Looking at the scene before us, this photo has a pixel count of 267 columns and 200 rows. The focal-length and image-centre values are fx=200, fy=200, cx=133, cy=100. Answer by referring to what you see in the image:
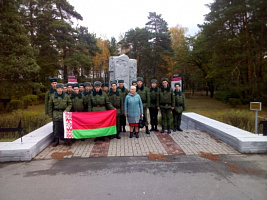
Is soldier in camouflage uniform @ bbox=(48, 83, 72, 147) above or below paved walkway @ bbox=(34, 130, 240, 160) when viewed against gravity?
above

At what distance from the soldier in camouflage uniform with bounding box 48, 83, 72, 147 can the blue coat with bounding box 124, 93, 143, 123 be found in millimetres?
1751

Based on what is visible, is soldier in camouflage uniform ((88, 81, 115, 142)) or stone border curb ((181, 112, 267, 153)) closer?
stone border curb ((181, 112, 267, 153))

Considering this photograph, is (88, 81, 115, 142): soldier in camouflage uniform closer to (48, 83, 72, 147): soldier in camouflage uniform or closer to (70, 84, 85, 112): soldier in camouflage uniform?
(70, 84, 85, 112): soldier in camouflage uniform

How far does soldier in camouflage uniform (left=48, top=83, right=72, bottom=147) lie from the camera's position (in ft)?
19.1

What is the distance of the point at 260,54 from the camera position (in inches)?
696

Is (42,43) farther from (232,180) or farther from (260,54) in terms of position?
(232,180)

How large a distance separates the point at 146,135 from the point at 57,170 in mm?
3344

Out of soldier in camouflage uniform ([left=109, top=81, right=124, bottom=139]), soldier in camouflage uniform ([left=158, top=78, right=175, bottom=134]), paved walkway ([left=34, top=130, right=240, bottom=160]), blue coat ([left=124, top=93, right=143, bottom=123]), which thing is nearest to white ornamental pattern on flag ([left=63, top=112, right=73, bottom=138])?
paved walkway ([left=34, top=130, right=240, bottom=160])

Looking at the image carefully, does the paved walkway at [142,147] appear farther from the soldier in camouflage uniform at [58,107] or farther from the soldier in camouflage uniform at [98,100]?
the soldier in camouflage uniform at [98,100]

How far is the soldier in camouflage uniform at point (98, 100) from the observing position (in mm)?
6139

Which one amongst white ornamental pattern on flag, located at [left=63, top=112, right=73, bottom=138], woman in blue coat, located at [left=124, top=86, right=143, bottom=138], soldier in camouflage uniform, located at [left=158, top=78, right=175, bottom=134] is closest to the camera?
white ornamental pattern on flag, located at [left=63, top=112, right=73, bottom=138]

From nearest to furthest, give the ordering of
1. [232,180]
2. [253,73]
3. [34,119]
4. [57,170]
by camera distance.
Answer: [232,180] < [57,170] < [34,119] < [253,73]

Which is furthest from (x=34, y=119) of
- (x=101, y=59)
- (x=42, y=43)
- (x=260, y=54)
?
(x=101, y=59)

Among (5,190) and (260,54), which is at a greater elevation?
(260,54)
